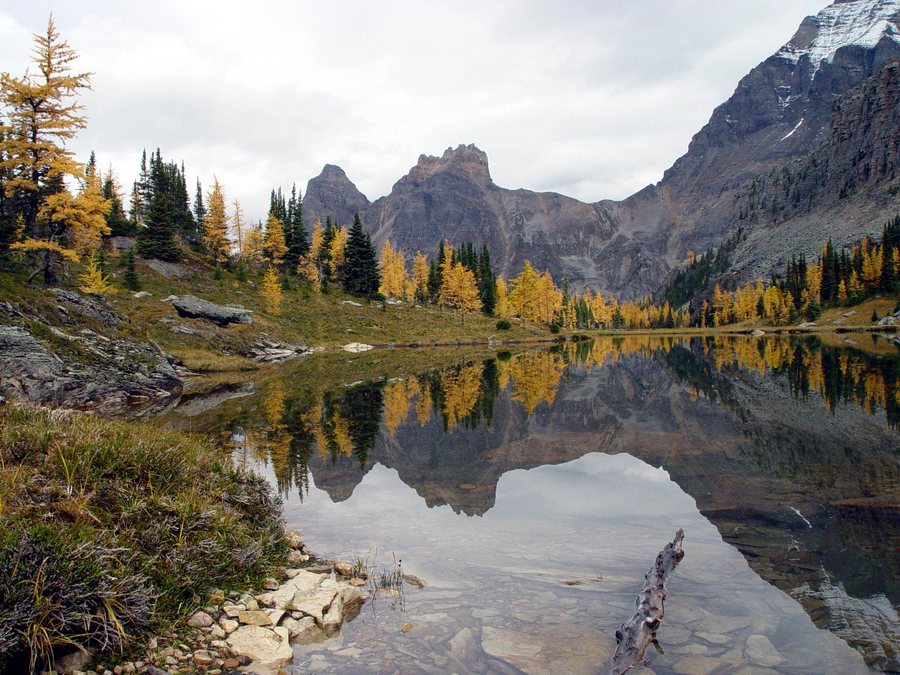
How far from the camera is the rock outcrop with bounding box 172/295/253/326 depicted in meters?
48.3

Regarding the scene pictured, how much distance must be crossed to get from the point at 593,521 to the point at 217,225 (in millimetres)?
79021

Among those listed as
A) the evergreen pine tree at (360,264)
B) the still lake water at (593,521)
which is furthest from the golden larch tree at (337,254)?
the still lake water at (593,521)

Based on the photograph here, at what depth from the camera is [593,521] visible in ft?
35.1

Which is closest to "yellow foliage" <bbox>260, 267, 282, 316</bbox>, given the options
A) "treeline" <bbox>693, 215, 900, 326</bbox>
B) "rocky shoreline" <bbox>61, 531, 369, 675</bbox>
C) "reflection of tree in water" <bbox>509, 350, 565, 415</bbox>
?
"reflection of tree in water" <bbox>509, 350, 565, 415</bbox>

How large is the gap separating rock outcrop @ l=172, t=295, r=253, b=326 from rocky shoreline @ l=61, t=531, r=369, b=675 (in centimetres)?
4693

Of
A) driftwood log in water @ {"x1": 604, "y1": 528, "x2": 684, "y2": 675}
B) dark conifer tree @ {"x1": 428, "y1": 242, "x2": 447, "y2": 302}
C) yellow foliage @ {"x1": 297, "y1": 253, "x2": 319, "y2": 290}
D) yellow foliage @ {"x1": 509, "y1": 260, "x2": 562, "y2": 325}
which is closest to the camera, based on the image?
driftwood log in water @ {"x1": 604, "y1": 528, "x2": 684, "y2": 675}

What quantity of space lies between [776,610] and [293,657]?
631cm

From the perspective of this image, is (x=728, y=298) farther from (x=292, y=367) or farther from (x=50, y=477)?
(x=50, y=477)

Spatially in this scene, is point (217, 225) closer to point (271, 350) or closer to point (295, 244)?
point (295, 244)

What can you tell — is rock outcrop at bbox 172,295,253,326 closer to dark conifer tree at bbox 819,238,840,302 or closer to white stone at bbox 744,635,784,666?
white stone at bbox 744,635,784,666

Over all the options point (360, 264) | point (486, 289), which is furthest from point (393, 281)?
point (486, 289)

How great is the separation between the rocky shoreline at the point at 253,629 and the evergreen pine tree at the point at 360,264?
85147mm

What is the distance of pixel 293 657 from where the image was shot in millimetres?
5734

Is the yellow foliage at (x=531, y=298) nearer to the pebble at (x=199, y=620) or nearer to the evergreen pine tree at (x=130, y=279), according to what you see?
the evergreen pine tree at (x=130, y=279)
